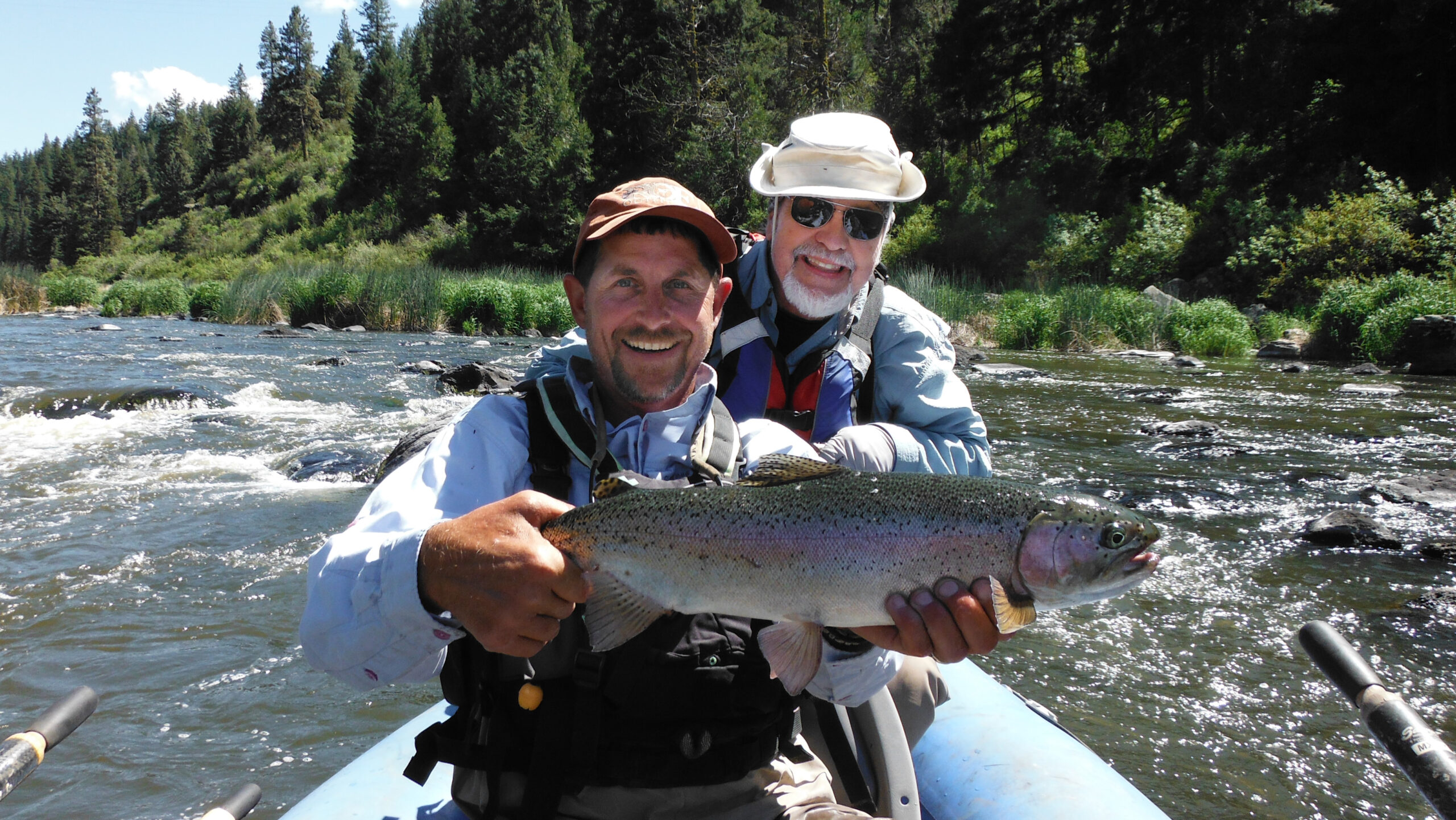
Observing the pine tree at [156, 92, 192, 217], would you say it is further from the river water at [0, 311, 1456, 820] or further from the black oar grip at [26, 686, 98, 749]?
the black oar grip at [26, 686, 98, 749]

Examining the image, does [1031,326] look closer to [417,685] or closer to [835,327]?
[417,685]

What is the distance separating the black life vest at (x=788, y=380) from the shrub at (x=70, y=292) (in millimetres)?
60160

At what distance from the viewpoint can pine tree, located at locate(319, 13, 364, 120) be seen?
4397 inches

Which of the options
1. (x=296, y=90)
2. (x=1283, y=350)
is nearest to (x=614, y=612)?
(x=1283, y=350)

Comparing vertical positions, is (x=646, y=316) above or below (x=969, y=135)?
below

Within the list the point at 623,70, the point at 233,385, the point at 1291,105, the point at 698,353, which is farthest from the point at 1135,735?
the point at 623,70

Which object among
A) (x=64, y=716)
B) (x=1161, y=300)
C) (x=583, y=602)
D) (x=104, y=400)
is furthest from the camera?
(x=1161, y=300)

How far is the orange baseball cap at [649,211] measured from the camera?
96.9 inches

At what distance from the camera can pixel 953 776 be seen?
3.26m

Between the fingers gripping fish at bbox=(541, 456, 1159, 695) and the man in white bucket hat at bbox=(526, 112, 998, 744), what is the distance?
1.82 m

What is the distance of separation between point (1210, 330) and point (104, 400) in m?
25.5

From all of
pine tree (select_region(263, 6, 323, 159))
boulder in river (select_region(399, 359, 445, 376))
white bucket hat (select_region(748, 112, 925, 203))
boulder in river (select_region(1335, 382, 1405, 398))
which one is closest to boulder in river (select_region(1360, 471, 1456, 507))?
boulder in river (select_region(1335, 382, 1405, 398))

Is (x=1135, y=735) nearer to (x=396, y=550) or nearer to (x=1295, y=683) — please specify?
(x=1295, y=683)

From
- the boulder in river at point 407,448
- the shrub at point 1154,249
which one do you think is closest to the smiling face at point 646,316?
the boulder in river at point 407,448
